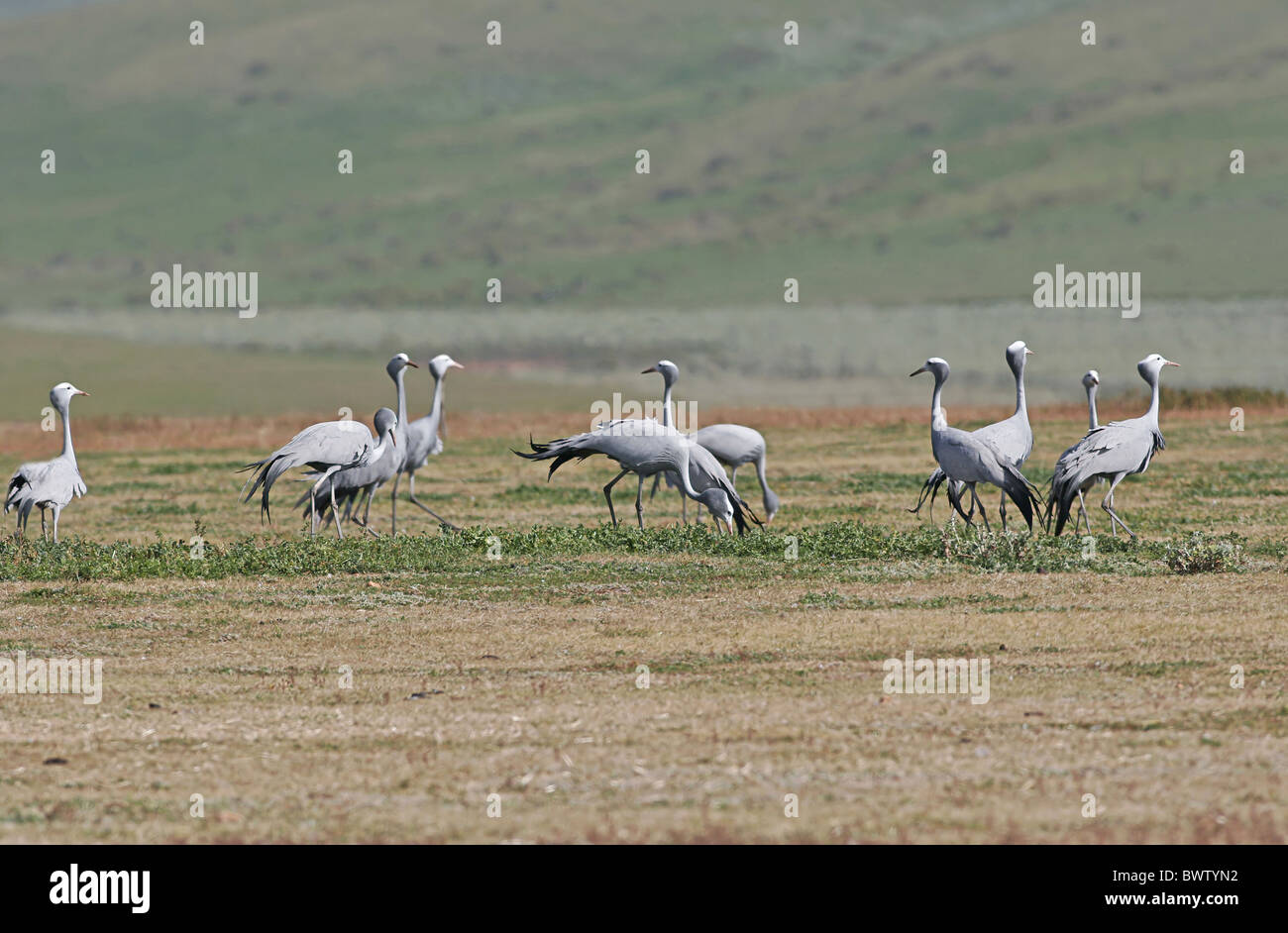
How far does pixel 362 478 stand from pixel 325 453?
74 centimetres

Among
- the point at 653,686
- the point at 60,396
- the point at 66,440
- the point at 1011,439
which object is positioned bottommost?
the point at 653,686

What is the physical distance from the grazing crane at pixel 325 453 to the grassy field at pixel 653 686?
1.21m

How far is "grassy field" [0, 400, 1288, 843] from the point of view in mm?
9016

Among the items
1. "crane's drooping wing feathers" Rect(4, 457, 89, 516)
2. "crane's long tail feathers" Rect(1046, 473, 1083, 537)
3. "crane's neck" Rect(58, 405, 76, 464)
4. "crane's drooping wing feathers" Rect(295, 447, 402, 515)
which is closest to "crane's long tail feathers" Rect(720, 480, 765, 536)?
"crane's long tail feathers" Rect(1046, 473, 1083, 537)

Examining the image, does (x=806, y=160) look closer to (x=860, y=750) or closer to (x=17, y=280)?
(x=17, y=280)

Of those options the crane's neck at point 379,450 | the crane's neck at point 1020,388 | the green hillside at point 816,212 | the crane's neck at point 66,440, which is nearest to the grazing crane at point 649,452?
the crane's neck at point 379,450

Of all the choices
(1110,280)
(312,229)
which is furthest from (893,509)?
(312,229)

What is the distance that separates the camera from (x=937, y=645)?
1370 centimetres

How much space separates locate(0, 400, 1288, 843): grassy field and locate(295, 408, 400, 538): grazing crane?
3.86 feet

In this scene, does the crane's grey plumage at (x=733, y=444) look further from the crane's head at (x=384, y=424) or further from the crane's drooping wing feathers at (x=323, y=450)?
the crane's drooping wing feathers at (x=323, y=450)

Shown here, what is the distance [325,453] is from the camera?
70.4 ft

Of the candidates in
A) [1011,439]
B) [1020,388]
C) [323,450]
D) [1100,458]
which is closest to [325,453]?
[323,450]

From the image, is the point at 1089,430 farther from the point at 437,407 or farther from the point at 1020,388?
the point at 437,407
